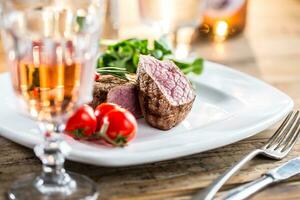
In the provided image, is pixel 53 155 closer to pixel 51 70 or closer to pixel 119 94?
pixel 51 70

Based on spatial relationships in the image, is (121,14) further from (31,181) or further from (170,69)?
(31,181)

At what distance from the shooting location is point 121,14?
287 centimetres

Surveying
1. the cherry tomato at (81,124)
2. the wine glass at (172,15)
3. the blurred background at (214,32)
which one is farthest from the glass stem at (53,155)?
the wine glass at (172,15)

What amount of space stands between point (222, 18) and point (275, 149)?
115 cm

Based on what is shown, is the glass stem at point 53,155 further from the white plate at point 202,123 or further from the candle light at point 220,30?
the candle light at point 220,30

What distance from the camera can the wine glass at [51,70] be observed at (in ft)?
4.28

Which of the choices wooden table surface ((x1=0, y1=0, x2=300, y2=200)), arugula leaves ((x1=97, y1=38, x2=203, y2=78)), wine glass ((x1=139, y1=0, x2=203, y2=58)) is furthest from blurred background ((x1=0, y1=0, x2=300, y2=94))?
wooden table surface ((x1=0, y1=0, x2=300, y2=200))

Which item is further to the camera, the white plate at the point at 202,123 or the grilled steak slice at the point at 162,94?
the grilled steak slice at the point at 162,94

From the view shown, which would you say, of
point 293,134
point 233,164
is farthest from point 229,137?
point 293,134

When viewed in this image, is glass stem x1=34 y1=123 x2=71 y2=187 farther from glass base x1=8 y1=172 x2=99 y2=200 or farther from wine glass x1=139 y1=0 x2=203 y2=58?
wine glass x1=139 y1=0 x2=203 y2=58

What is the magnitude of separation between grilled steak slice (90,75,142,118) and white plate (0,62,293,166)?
0.04 metres

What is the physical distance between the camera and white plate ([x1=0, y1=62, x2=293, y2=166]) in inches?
56.6

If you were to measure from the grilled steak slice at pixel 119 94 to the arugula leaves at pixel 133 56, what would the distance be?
21 centimetres

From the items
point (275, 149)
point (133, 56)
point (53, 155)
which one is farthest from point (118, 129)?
point (133, 56)
